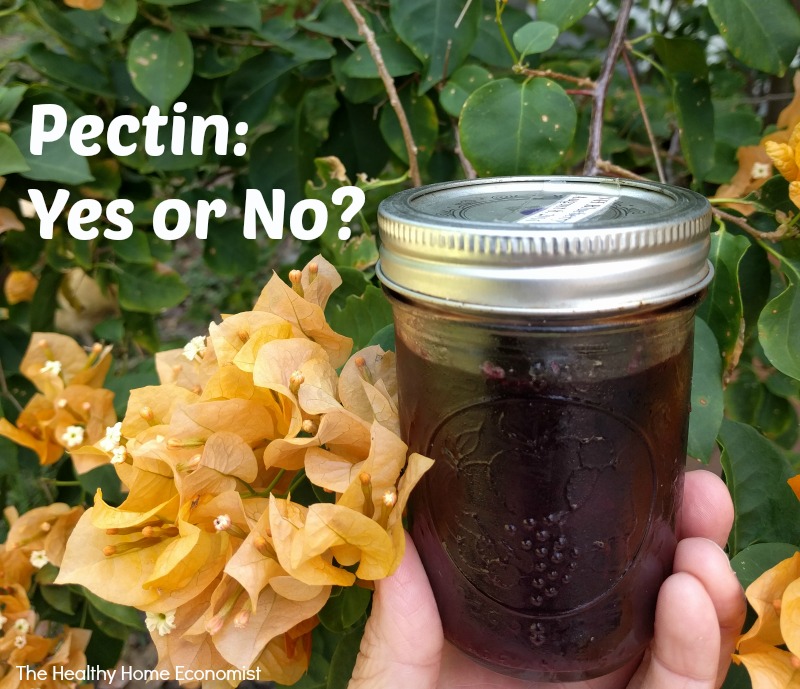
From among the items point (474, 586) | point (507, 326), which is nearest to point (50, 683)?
point (474, 586)

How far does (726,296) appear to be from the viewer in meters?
0.62

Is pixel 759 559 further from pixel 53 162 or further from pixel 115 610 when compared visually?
pixel 53 162

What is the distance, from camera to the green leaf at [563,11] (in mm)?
648

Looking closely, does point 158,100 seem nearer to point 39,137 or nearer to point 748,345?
point 39,137

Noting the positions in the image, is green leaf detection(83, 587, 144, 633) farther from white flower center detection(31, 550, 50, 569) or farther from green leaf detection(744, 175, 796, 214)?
green leaf detection(744, 175, 796, 214)

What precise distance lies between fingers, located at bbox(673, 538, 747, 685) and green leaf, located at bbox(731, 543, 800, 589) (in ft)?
0.05

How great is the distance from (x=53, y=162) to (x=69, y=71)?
14 cm

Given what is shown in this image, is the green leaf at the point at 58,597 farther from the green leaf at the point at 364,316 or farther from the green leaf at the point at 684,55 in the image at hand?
the green leaf at the point at 684,55

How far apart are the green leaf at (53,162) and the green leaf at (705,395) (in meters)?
0.54

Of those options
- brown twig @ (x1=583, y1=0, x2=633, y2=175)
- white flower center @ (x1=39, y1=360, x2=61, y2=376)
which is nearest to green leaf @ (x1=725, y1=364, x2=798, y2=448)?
brown twig @ (x1=583, y1=0, x2=633, y2=175)

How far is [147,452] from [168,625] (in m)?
0.11

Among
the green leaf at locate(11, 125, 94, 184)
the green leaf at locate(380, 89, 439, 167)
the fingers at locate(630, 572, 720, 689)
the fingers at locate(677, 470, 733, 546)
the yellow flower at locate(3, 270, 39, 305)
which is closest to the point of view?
the fingers at locate(630, 572, 720, 689)

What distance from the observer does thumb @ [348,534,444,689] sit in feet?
1.69

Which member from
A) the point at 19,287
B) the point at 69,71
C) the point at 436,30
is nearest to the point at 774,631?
the point at 436,30
